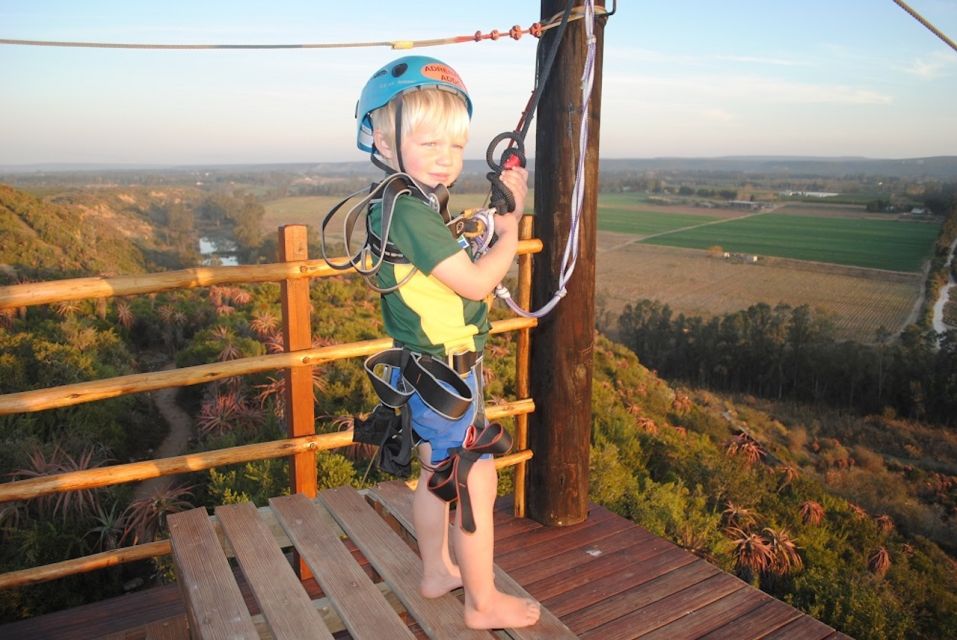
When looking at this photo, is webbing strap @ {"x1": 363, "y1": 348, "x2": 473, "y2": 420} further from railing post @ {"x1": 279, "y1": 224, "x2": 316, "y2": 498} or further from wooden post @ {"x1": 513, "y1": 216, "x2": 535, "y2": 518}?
wooden post @ {"x1": 513, "y1": 216, "x2": 535, "y2": 518}

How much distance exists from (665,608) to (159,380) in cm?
220

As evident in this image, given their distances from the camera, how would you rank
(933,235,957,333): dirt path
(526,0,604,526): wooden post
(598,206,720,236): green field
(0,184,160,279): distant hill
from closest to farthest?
1. (526,0,604,526): wooden post
2. (0,184,160,279): distant hill
3. (933,235,957,333): dirt path
4. (598,206,720,236): green field

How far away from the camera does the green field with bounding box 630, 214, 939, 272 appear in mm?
74688

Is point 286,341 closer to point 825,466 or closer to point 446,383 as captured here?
point 446,383

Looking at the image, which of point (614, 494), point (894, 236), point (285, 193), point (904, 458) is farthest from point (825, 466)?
point (894, 236)

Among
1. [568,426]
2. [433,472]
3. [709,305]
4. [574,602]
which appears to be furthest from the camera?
[709,305]

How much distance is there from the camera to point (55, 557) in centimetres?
605

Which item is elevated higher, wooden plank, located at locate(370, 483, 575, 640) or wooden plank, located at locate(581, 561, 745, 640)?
wooden plank, located at locate(370, 483, 575, 640)

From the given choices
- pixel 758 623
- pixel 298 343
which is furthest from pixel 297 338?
pixel 758 623

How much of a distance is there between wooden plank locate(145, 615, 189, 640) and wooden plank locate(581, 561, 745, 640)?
1.53 meters

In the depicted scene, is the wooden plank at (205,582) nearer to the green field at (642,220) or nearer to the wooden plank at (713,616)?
the wooden plank at (713,616)

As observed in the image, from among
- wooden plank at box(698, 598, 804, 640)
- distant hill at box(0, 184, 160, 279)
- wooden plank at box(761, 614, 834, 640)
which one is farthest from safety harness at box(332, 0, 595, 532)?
distant hill at box(0, 184, 160, 279)

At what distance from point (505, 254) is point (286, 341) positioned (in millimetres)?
1285

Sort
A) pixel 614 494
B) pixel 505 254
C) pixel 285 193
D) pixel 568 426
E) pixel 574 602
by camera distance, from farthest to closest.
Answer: pixel 285 193, pixel 614 494, pixel 568 426, pixel 574 602, pixel 505 254
